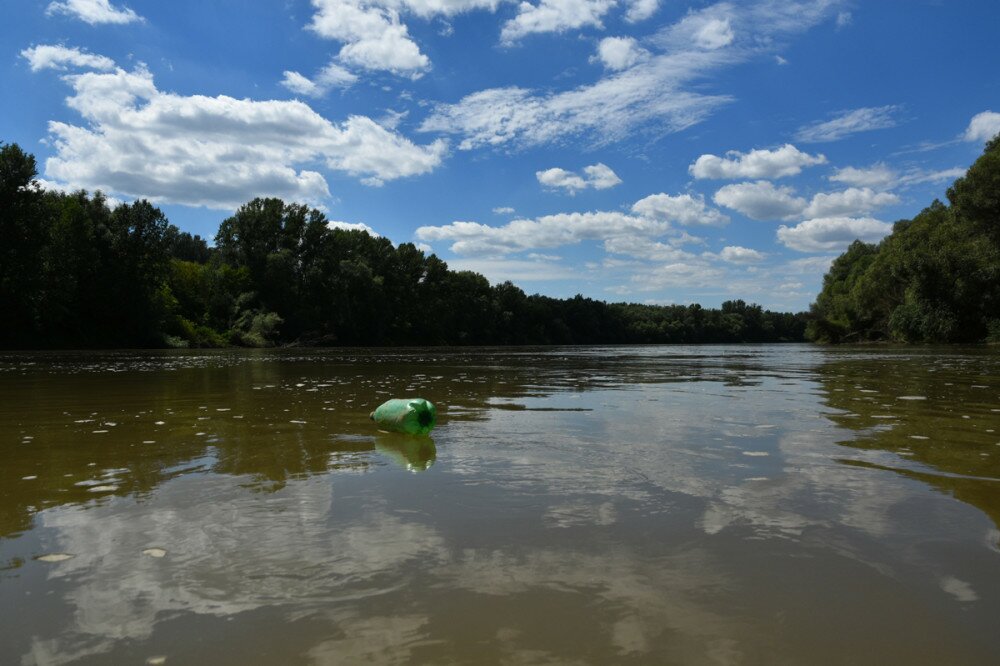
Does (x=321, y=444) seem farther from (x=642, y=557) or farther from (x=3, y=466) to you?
(x=642, y=557)

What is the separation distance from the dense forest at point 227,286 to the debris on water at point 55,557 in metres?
56.7

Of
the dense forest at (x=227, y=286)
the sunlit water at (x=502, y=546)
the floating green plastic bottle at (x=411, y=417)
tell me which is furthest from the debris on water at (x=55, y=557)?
the dense forest at (x=227, y=286)

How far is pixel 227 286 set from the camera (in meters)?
77.5

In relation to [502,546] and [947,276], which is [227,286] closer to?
[947,276]

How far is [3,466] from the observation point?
5824 millimetres

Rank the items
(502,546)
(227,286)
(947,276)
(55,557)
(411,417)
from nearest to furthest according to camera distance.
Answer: (55,557), (502,546), (411,417), (947,276), (227,286)

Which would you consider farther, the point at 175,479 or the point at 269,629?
the point at 175,479

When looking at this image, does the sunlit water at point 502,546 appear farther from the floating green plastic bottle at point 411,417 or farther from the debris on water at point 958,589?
the floating green plastic bottle at point 411,417

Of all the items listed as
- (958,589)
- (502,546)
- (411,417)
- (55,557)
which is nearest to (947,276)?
(411,417)

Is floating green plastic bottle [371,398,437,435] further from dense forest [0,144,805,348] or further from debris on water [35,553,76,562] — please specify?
dense forest [0,144,805,348]

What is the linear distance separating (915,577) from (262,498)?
4.02m

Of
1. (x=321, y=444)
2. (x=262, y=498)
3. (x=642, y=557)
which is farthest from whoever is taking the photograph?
(x=321, y=444)

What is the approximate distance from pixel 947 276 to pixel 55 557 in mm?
→ 75655

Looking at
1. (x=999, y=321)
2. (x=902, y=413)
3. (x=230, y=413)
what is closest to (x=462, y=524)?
(x=230, y=413)
